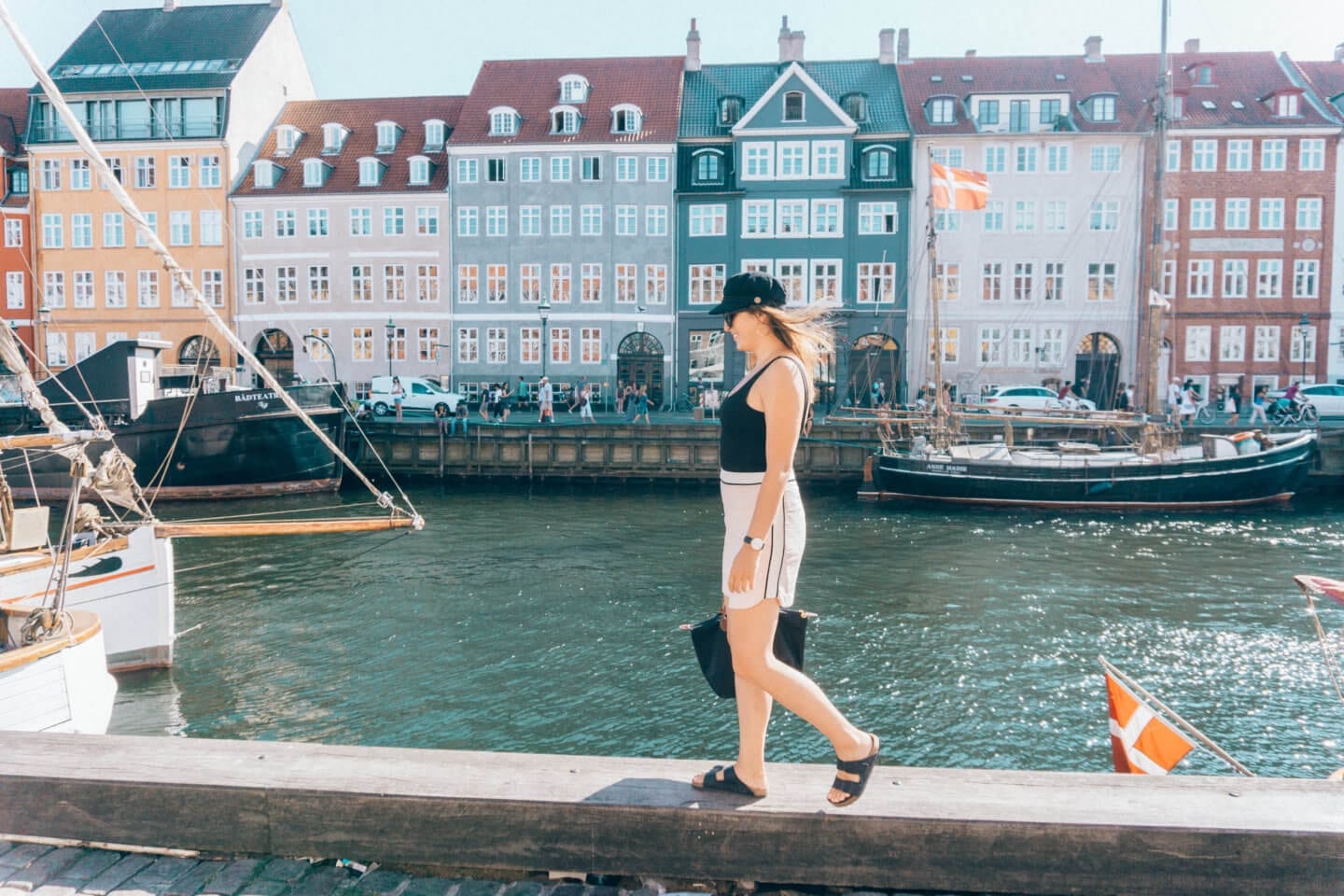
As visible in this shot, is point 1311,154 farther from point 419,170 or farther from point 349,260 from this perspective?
point 349,260

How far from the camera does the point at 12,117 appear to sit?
154 ft

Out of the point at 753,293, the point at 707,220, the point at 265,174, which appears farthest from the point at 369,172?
the point at 753,293

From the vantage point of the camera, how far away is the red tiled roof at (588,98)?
41875 mm

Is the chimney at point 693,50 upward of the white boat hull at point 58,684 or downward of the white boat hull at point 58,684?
upward

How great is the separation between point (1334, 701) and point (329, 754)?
414 inches

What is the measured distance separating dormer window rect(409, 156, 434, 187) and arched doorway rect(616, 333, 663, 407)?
10472 mm

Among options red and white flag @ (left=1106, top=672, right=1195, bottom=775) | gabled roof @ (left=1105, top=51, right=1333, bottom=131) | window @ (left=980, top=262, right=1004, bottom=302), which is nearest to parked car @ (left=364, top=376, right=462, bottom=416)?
window @ (left=980, top=262, right=1004, bottom=302)

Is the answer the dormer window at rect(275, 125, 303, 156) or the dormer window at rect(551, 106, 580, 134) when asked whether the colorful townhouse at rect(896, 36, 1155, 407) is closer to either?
the dormer window at rect(551, 106, 580, 134)

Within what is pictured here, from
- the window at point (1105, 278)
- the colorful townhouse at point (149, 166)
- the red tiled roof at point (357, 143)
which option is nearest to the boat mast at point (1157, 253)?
the window at point (1105, 278)

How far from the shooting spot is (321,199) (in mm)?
42906

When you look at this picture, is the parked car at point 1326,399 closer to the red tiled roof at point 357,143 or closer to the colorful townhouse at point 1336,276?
the colorful townhouse at point 1336,276

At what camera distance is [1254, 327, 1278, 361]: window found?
40.0m

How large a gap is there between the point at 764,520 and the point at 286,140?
4617cm

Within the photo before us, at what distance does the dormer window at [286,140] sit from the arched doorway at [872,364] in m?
25.1
